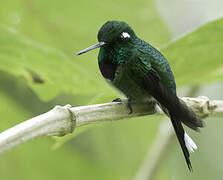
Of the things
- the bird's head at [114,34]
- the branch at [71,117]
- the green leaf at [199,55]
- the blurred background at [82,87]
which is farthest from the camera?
the bird's head at [114,34]

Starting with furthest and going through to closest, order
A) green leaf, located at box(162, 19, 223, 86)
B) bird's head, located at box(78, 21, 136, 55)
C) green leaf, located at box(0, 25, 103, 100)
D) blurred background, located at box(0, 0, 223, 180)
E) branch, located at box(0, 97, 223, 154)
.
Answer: bird's head, located at box(78, 21, 136, 55) → blurred background, located at box(0, 0, 223, 180) → green leaf, located at box(162, 19, 223, 86) → green leaf, located at box(0, 25, 103, 100) → branch, located at box(0, 97, 223, 154)

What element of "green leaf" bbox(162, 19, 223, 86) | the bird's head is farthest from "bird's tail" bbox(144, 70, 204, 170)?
the bird's head

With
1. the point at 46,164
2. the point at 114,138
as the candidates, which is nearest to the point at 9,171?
the point at 46,164

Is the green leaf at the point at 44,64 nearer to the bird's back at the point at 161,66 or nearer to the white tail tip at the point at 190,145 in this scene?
the bird's back at the point at 161,66

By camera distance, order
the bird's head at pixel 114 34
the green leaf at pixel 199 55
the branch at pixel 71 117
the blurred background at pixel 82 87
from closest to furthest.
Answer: the branch at pixel 71 117 < the green leaf at pixel 199 55 < the blurred background at pixel 82 87 < the bird's head at pixel 114 34

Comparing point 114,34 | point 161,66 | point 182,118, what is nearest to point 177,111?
point 182,118

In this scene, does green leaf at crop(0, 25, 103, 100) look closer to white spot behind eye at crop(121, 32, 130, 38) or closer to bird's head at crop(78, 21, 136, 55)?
bird's head at crop(78, 21, 136, 55)

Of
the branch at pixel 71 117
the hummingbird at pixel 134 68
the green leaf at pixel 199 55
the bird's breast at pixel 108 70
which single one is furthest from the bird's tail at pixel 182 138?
the bird's breast at pixel 108 70

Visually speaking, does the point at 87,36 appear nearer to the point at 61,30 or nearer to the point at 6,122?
the point at 61,30

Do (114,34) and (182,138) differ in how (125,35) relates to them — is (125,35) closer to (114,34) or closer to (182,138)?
(114,34)
